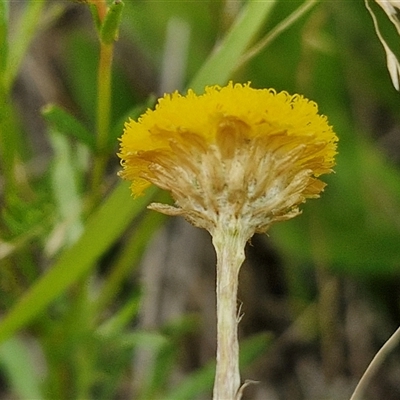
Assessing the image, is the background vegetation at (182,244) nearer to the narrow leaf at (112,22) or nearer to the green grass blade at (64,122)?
the green grass blade at (64,122)

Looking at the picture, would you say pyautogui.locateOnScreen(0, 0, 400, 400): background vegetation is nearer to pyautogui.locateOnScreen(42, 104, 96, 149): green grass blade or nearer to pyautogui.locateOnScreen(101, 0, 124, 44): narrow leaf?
pyautogui.locateOnScreen(42, 104, 96, 149): green grass blade

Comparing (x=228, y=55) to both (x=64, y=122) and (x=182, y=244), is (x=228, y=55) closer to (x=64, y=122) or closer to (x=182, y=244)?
(x=64, y=122)

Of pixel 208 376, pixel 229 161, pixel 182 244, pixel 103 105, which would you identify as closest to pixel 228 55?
pixel 103 105

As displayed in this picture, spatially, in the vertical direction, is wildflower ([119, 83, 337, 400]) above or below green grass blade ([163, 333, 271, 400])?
above

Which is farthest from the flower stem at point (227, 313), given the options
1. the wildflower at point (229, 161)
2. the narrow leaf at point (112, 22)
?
the narrow leaf at point (112, 22)

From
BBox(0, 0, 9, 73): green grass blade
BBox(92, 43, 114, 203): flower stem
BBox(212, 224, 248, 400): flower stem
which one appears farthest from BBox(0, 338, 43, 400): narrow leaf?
BBox(212, 224, 248, 400): flower stem
